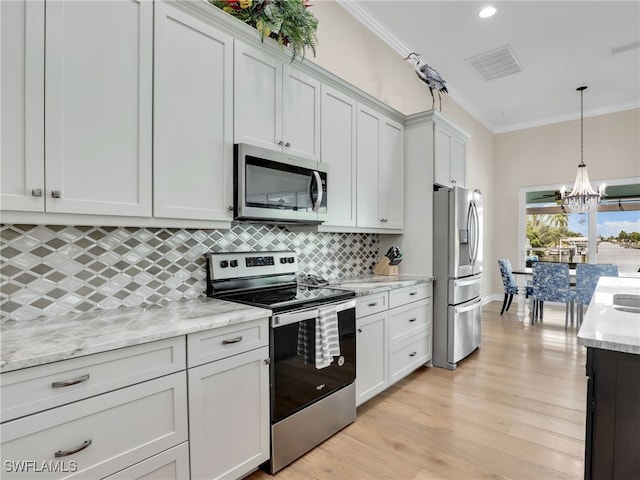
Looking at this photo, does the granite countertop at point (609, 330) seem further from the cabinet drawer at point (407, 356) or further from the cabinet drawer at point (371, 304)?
the cabinet drawer at point (407, 356)

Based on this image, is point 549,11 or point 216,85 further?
point 549,11

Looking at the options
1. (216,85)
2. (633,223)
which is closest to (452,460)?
(216,85)

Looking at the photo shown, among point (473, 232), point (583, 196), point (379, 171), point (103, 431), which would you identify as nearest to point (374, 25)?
point (379, 171)

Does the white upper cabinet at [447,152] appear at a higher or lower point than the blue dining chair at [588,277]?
higher

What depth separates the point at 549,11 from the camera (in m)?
3.45

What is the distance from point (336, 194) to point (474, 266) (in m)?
1.86

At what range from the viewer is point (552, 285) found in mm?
4828

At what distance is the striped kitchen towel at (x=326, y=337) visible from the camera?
2.04 metres

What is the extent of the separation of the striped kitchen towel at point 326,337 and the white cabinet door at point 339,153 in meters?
0.79

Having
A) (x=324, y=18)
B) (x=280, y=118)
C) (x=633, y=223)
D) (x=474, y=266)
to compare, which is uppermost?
(x=324, y=18)

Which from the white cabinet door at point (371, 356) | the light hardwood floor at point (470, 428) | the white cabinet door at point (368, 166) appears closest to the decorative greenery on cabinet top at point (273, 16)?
the white cabinet door at point (368, 166)

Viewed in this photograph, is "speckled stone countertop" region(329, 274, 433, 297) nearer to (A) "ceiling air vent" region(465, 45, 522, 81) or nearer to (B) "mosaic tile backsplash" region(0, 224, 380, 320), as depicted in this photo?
(B) "mosaic tile backsplash" region(0, 224, 380, 320)

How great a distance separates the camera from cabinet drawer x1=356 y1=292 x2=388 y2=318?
2.45m

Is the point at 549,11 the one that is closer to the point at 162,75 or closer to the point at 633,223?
the point at 162,75
